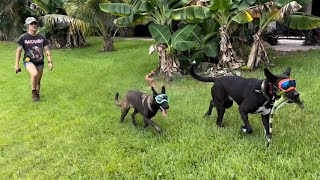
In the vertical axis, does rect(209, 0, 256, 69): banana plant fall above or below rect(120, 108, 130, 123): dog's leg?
above

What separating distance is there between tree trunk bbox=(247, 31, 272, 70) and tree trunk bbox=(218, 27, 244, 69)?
0.28 m

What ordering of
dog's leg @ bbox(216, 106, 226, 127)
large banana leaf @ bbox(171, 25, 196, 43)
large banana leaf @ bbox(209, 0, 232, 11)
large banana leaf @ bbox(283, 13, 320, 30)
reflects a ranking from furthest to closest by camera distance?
large banana leaf @ bbox(283, 13, 320, 30), large banana leaf @ bbox(171, 25, 196, 43), large banana leaf @ bbox(209, 0, 232, 11), dog's leg @ bbox(216, 106, 226, 127)

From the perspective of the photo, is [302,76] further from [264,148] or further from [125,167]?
[125,167]

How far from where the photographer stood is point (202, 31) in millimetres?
10141

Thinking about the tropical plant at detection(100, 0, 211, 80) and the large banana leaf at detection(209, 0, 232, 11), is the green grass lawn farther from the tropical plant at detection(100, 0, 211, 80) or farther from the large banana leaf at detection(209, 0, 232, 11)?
the large banana leaf at detection(209, 0, 232, 11)

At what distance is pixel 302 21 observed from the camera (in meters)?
9.40

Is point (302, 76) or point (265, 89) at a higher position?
point (265, 89)

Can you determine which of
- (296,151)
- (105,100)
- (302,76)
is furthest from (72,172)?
(302,76)

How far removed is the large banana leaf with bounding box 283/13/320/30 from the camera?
30.1ft

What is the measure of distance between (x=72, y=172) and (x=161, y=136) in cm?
134

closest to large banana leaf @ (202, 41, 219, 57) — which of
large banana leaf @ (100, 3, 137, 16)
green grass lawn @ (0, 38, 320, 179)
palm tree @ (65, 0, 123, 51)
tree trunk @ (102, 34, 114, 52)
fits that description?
green grass lawn @ (0, 38, 320, 179)

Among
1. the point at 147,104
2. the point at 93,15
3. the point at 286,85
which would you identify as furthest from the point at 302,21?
the point at 93,15

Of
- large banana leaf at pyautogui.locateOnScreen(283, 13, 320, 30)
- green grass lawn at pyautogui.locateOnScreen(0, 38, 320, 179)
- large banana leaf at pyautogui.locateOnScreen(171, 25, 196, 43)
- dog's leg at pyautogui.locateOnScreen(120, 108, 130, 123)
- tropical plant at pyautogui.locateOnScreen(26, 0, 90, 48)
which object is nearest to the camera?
green grass lawn at pyautogui.locateOnScreen(0, 38, 320, 179)

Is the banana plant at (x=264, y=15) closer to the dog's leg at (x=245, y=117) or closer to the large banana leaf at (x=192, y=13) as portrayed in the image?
the large banana leaf at (x=192, y=13)
